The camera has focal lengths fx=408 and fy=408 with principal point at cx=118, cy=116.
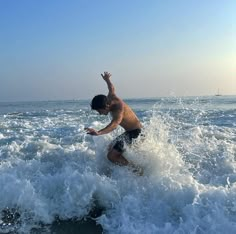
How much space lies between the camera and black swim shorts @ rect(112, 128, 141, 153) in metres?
7.30

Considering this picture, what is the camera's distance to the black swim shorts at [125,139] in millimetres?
7305

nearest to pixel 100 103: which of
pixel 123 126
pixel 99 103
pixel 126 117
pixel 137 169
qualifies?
pixel 99 103

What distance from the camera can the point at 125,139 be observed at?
7328 mm

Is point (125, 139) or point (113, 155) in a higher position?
point (125, 139)

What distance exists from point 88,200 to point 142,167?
1.19m

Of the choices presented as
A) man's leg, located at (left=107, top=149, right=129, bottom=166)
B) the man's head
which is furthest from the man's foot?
the man's head

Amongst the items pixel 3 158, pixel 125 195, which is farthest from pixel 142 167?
pixel 3 158

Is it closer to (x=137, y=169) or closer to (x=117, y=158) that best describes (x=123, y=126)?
(x=117, y=158)

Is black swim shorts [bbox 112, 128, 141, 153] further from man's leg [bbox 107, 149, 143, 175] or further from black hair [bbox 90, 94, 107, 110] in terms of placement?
black hair [bbox 90, 94, 107, 110]

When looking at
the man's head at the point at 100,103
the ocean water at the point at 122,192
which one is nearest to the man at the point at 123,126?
the ocean water at the point at 122,192

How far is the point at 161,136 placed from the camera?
Result: 7.91 meters

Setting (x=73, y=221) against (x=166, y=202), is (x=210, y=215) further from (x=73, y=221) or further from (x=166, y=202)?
(x=73, y=221)

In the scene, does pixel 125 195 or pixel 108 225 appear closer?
pixel 108 225

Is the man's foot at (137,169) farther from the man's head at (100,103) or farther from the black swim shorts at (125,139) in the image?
the man's head at (100,103)
